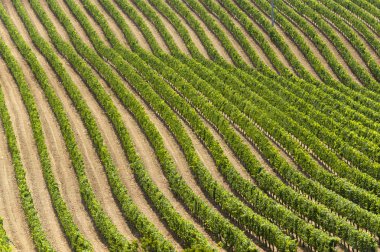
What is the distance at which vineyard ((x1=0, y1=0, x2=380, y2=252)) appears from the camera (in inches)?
2032

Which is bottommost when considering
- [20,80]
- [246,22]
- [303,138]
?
[303,138]

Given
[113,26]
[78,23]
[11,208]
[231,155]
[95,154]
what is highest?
[78,23]

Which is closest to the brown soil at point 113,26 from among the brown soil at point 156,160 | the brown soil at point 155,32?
the brown soil at point 155,32

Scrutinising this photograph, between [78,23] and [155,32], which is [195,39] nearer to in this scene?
[155,32]

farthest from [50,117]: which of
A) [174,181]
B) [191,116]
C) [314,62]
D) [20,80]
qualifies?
[314,62]

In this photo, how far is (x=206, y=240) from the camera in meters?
48.7

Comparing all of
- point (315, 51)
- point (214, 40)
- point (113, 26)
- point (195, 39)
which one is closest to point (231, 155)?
point (315, 51)

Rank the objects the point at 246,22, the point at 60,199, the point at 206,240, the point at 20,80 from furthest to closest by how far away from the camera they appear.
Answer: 1. the point at 246,22
2. the point at 20,80
3. the point at 60,199
4. the point at 206,240

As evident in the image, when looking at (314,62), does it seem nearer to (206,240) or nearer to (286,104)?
(286,104)

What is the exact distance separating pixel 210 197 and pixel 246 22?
134ft

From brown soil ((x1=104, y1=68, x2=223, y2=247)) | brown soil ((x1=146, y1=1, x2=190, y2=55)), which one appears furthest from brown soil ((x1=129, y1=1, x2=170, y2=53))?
brown soil ((x1=104, y1=68, x2=223, y2=247))

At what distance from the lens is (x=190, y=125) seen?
68562 mm

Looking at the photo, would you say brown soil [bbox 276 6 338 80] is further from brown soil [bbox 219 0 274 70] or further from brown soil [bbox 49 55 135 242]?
brown soil [bbox 49 55 135 242]

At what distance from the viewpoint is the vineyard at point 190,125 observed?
51625 mm
